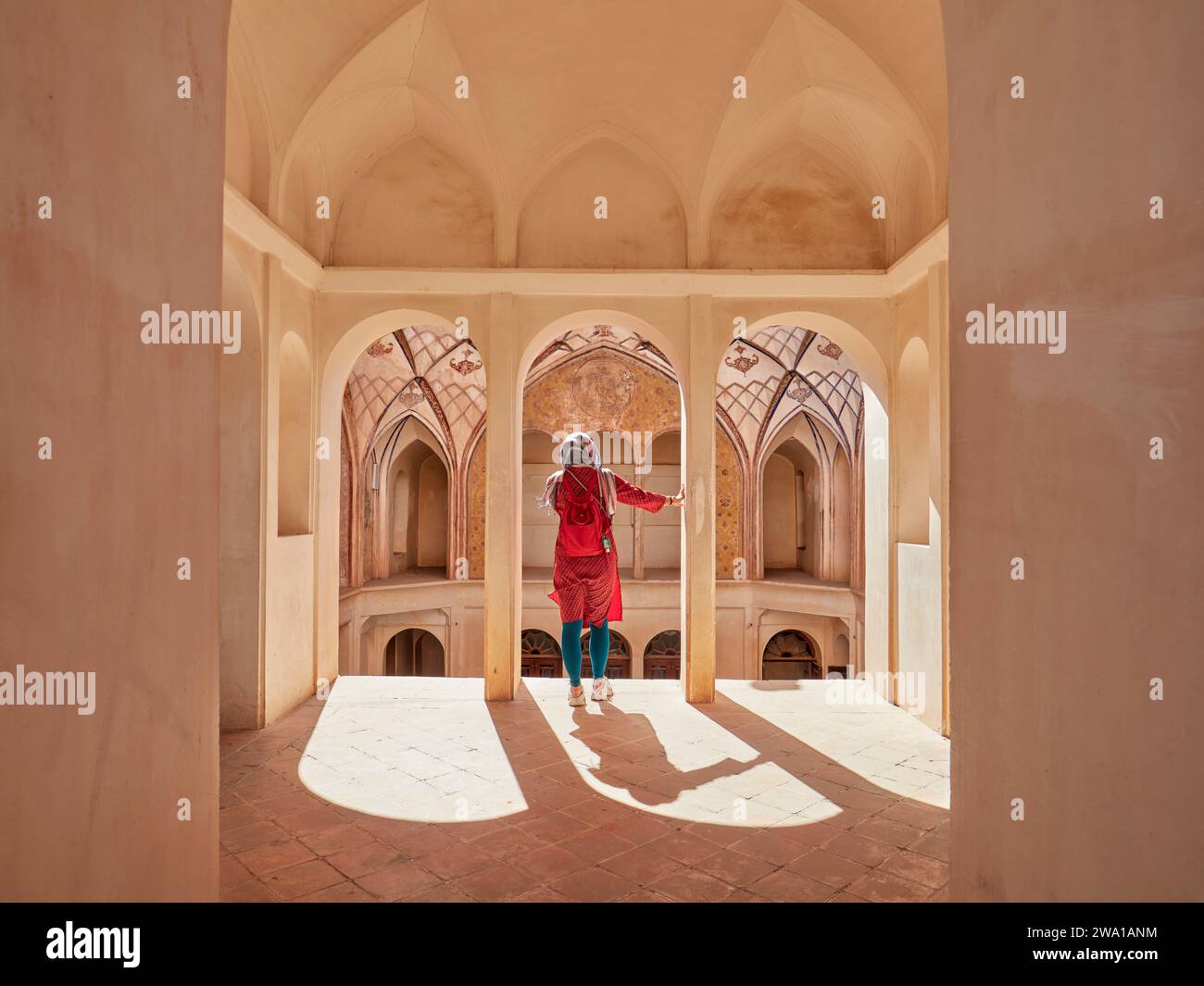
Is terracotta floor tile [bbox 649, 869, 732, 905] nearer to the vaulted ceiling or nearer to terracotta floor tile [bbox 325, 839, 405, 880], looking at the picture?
terracotta floor tile [bbox 325, 839, 405, 880]

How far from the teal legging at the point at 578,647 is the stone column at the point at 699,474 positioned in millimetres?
891

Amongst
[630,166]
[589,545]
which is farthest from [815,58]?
[589,545]

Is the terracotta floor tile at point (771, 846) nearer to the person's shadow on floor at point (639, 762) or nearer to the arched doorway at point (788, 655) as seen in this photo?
the person's shadow on floor at point (639, 762)

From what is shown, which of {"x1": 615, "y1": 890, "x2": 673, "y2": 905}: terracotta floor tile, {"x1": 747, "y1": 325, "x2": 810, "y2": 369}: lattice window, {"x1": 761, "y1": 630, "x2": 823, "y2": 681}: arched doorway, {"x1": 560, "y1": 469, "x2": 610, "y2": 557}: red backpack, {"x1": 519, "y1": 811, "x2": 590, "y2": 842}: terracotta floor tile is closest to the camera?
{"x1": 615, "y1": 890, "x2": 673, "y2": 905}: terracotta floor tile

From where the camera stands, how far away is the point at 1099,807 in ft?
6.18

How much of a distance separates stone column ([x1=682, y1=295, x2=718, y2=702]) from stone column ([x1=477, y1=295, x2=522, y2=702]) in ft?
5.58

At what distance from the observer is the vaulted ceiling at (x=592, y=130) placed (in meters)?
6.19

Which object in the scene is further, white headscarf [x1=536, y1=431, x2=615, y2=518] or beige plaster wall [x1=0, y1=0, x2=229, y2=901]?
white headscarf [x1=536, y1=431, x2=615, y2=518]

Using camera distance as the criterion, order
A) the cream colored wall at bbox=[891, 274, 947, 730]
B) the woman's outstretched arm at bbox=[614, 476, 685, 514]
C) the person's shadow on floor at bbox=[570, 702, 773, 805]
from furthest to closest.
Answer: the woman's outstretched arm at bbox=[614, 476, 685, 514] → the cream colored wall at bbox=[891, 274, 947, 730] → the person's shadow on floor at bbox=[570, 702, 773, 805]

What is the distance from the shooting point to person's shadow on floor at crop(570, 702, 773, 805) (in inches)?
196

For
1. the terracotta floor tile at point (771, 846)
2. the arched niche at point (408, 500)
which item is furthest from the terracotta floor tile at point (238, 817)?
the arched niche at point (408, 500)

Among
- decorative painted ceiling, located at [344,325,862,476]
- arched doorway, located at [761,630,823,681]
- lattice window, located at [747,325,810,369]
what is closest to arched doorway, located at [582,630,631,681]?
arched doorway, located at [761,630,823,681]

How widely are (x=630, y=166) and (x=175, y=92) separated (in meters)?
5.98

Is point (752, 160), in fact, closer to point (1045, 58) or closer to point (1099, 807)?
point (1045, 58)
